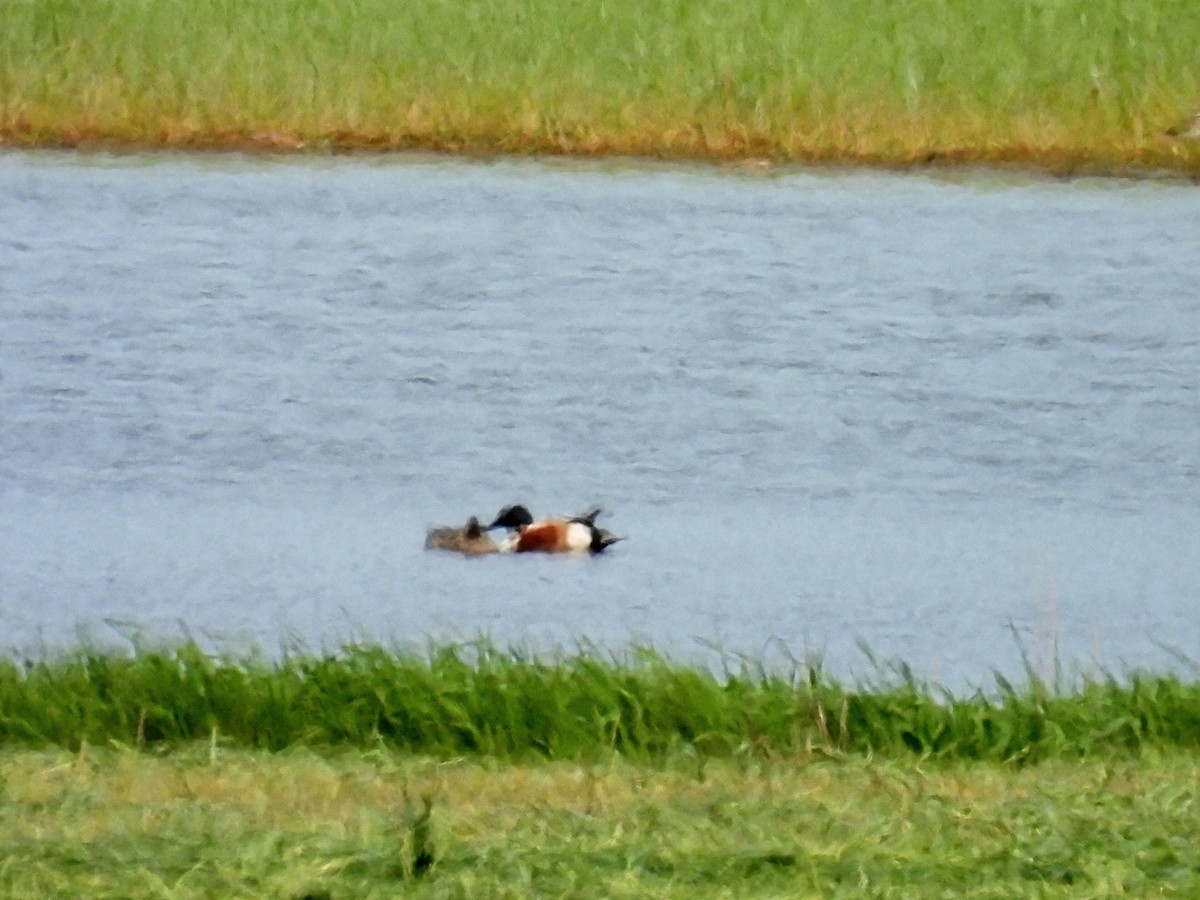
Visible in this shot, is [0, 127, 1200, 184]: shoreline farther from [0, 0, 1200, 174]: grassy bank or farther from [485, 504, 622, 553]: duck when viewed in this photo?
[485, 504, 622, 553]: duck

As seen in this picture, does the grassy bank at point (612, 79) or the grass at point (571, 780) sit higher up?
the grassy bank at point (612, 79)

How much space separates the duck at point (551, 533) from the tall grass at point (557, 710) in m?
0.77

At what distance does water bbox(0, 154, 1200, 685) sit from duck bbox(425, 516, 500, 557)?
0.05 metres

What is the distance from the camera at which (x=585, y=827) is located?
12.2 feet

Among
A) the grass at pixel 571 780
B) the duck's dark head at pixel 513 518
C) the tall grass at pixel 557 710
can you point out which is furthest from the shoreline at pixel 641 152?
the tall grass at pixel 557 710

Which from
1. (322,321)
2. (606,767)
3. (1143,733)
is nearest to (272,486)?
(322,321)

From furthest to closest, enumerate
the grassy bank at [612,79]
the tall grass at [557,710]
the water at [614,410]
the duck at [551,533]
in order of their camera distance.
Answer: the grassy bank at [612,79], the duck at [551,533], the water at [614,410], the tall grass at [557,710]

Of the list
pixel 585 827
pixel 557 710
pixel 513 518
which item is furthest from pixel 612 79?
pixel 585 827

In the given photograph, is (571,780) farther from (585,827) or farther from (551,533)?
(551,533)

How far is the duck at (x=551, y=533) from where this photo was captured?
19.0 ft

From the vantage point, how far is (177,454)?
621 cm

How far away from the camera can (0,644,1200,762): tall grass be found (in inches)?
187

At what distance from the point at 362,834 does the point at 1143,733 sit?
205 centimetres

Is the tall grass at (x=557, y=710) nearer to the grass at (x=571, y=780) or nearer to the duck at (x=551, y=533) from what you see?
the grass at (x=571, y=780)
